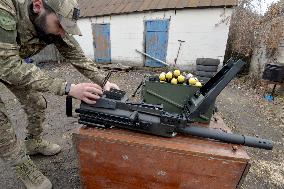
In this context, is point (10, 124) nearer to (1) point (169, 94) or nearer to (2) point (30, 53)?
(2) point (30, 53)

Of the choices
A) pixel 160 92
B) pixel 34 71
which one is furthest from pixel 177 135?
pixel 34 71

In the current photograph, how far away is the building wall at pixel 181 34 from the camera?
9.53 meters

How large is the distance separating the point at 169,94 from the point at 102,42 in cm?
1015


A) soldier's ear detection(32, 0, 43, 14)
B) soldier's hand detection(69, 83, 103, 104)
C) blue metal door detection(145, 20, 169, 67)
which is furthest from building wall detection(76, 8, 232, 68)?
soldier's hand detection(69, 83, 103, 104)

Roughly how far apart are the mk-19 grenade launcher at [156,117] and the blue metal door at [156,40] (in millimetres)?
8702

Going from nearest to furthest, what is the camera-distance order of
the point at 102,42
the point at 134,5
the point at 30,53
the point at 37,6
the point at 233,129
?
the point at 37,6, the point at 30,53, the point at 233,129, the point at 134,5, the point at 102,42

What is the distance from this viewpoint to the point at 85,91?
1.95 meters

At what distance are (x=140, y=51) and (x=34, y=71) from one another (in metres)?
9.35

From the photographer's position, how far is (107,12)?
1135cm

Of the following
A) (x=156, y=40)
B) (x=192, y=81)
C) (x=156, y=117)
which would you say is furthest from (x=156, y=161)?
(x=156, y=40)

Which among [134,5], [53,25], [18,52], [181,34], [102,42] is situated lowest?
[102,42]

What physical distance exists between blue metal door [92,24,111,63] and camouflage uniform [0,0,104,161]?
364 inches

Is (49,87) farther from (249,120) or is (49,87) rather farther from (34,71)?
(249,120)

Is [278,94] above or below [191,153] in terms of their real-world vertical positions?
below
